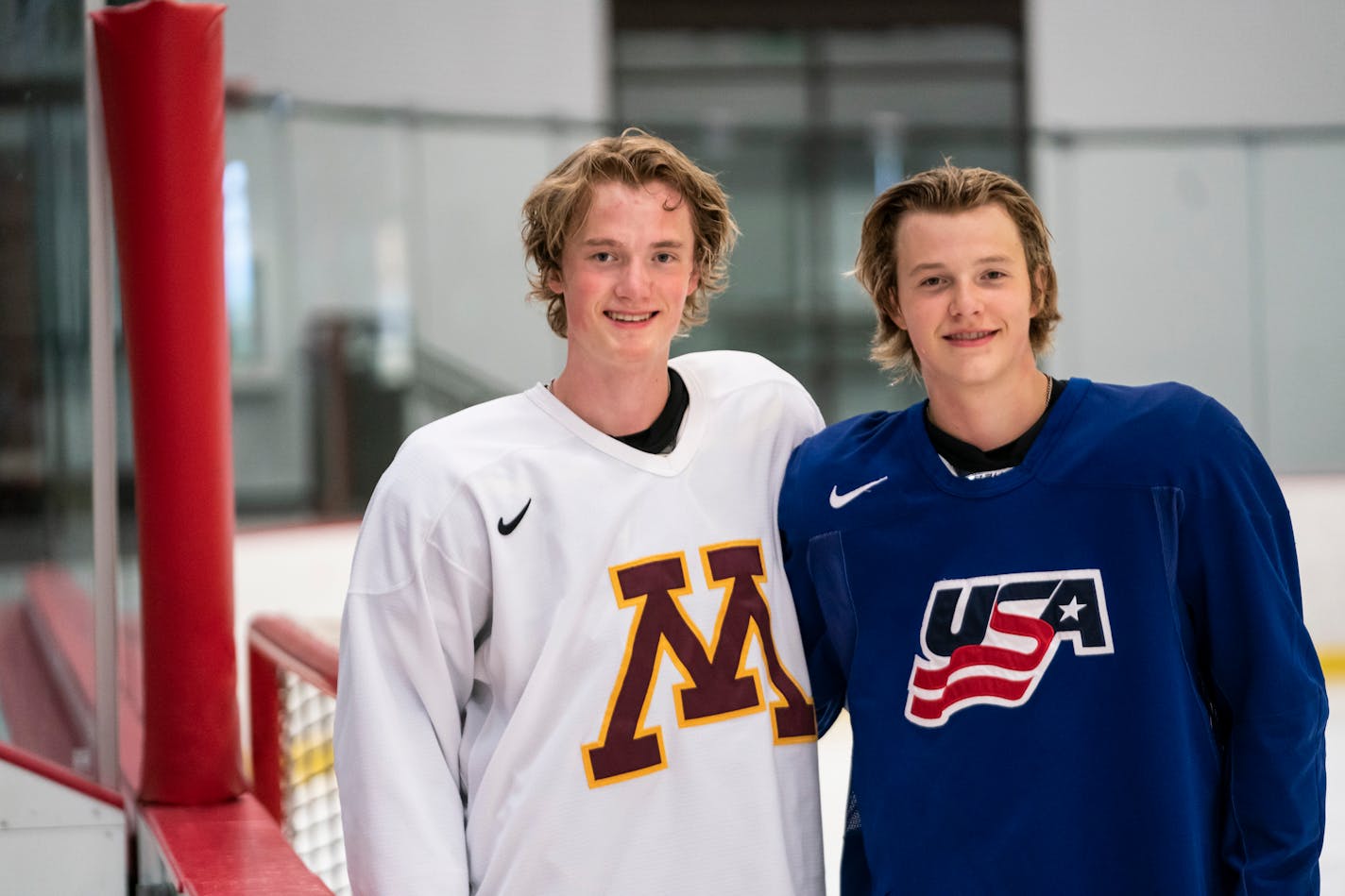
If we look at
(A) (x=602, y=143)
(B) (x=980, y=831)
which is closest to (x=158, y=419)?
(A) (x=602, y=143)

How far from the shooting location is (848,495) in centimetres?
138

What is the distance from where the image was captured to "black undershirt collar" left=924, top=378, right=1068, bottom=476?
1.31 meters

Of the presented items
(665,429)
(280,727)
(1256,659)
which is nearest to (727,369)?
(665,429)

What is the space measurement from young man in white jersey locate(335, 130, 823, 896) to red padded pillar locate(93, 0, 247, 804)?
1.70 ft

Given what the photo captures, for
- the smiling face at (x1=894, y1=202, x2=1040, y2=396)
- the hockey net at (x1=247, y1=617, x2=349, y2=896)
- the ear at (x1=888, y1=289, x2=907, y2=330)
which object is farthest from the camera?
the hockey net at (x1=247, y1=617, x2=349, y2=896)

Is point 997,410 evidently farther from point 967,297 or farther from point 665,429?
point 665,429

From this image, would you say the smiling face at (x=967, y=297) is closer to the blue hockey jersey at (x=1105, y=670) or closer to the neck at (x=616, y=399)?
the blue hockey jersey at (x=1105, y=670)

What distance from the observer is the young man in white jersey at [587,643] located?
4.31ft

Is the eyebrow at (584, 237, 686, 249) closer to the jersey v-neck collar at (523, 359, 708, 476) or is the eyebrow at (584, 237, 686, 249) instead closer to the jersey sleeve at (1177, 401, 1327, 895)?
the jersey v-neck collar at (523, 359, 708, 476)

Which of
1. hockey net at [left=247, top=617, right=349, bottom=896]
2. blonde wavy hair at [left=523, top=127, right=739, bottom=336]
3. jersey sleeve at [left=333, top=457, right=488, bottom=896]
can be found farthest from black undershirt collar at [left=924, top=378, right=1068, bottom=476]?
hockey net at [left=247, top=617, right=349, bottom=896]

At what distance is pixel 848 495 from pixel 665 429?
185 mm

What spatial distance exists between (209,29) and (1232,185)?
7.23m

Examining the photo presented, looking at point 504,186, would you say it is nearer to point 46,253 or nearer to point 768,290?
point 768,290

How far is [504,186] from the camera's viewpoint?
7.89 metres
